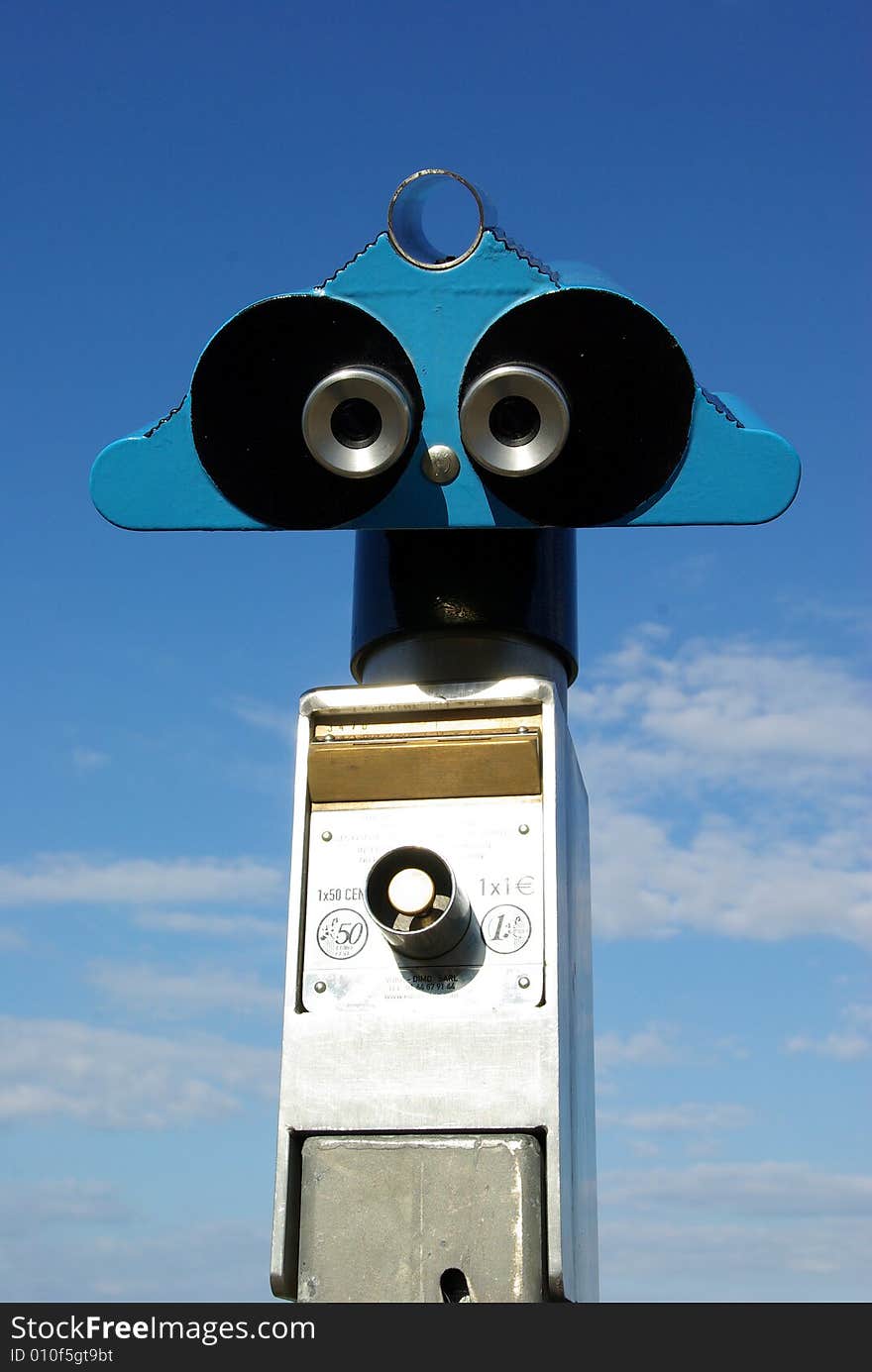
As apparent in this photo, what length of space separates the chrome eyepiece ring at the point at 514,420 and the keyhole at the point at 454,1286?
1.74 meters

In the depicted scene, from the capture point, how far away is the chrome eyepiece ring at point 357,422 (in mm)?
3295

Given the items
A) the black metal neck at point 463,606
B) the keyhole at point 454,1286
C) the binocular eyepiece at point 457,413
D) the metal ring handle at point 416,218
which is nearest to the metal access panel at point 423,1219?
the keyhole at point 454,1286

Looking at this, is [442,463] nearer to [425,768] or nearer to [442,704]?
[442,704]

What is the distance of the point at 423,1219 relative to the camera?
2.99 metres

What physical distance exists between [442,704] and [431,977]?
2.12ft

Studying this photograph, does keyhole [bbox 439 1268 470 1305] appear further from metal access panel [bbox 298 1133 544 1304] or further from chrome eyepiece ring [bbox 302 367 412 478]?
chrome eyepiece ring [bbox 302 367 412 478]

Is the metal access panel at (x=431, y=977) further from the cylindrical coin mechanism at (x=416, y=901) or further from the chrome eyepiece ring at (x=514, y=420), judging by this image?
the chrome eyepiece ring at (x=514, y=420)

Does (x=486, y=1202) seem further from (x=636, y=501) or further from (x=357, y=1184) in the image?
(x=636, y=501)

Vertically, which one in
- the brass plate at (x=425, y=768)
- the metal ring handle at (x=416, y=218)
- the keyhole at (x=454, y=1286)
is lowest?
the keyhole at (x=454, y=1286)

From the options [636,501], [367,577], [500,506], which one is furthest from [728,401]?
[367,577]

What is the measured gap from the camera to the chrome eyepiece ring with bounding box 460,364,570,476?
3.27 meters

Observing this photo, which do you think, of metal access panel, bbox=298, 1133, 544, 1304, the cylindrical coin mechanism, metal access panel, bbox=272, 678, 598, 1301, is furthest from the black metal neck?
metal access panel, bbox=298, 1133, 544, 1304

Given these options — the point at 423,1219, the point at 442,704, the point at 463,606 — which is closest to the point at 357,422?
the point at 463,606

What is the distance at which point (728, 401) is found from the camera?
3654 millimetres
